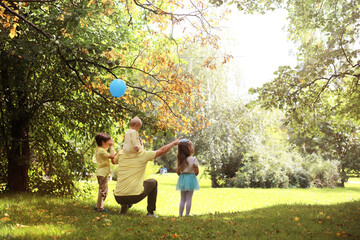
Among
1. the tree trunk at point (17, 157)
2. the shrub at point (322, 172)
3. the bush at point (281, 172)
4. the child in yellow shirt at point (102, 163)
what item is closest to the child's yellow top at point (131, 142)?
the child in yellow shirt at point (102, 163)

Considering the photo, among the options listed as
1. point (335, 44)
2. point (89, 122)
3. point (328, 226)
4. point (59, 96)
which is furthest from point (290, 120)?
point (59, 96)

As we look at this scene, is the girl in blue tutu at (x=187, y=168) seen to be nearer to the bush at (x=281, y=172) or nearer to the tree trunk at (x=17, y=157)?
the tree trunk at (x=17, y=157)

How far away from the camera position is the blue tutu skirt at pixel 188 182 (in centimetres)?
710

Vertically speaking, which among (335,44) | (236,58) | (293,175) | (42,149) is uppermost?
(236,58)

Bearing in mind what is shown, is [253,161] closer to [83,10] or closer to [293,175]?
[293,175]

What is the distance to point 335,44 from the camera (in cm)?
1012

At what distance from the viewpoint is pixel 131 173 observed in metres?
6.34

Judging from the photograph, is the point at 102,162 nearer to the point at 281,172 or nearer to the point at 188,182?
the point at 188,182

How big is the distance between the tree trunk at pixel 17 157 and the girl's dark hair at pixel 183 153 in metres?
4.16

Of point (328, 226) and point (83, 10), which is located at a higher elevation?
point (83, 10)

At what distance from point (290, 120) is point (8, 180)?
8.46 meters

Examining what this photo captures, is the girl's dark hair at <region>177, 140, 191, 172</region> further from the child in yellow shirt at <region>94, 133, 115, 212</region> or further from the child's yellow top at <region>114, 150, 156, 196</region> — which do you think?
the child in yellow shirt at <region>94, 133, 115, 212</region>

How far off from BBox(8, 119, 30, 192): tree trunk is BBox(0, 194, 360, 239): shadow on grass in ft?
4.89

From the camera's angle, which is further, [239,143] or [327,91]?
[239,143]
